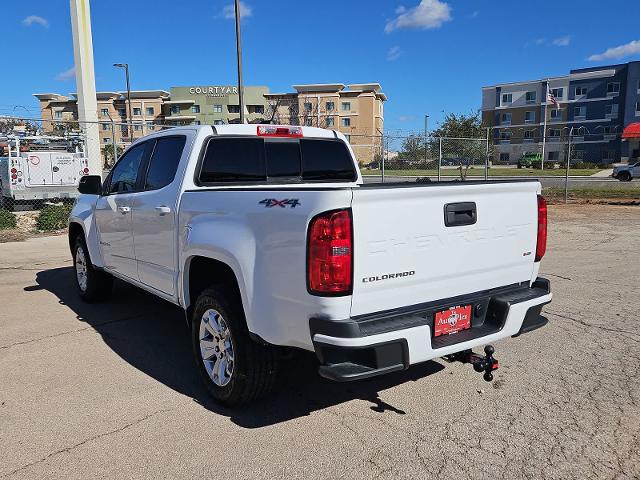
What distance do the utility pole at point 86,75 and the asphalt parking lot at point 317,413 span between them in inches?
498

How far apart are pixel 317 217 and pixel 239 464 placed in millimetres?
1490

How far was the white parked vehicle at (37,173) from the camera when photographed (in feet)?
→ 49.3

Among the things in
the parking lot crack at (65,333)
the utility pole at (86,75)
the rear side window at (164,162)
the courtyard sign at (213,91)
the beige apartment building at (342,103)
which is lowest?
the parking lot crack at (65,333)

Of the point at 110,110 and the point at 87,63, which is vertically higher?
the point at 110,110

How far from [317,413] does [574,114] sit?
264ft

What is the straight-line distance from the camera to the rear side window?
14.2 feet

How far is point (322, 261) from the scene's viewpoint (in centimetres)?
272

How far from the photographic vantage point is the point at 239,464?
9.61 ft

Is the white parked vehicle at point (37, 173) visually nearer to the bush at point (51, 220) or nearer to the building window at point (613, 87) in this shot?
the bush at point (51, 220)

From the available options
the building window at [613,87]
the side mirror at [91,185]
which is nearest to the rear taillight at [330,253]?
the side mirror at [91,185]

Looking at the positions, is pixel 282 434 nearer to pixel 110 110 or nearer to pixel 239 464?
pixel 239 464

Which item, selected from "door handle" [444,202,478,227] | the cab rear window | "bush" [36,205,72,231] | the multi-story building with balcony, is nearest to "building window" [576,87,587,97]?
the multi-story building with balcony

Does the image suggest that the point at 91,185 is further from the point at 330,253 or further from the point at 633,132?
the point at 633,132

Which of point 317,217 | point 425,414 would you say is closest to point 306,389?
point 425,414
